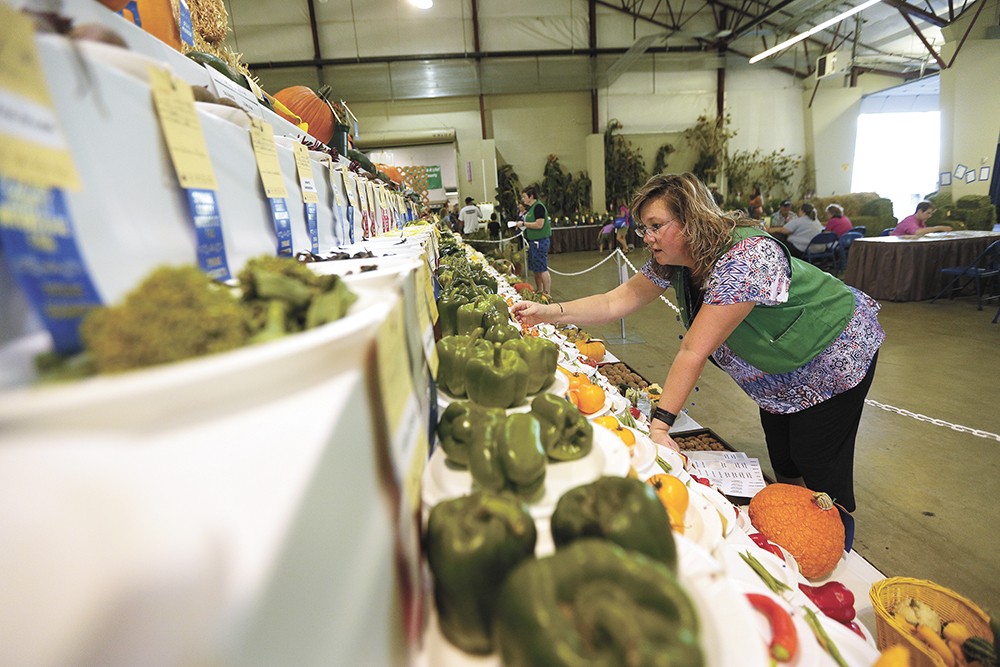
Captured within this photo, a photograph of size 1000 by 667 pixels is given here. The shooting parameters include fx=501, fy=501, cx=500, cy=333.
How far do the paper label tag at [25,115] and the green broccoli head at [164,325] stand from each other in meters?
0.13

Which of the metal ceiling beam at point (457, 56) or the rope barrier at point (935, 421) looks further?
the metal ceiling beam at point (457, 56)

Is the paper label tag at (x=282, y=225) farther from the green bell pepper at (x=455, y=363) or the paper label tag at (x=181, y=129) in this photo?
the green bell pepper at (x=455, y=363)

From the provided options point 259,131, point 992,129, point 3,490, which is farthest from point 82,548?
point 992,129

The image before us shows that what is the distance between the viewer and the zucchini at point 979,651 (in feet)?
4.22

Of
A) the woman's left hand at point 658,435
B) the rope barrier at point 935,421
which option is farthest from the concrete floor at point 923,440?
the woman's left hand at point 658,435

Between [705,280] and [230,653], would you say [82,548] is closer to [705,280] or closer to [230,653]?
[230,653]

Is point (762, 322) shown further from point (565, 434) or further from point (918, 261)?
point (918, 261)

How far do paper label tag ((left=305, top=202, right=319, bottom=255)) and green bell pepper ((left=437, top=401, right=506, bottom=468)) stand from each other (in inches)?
30.8

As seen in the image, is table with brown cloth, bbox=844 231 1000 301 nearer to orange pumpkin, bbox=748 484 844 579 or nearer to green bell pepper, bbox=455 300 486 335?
orange pumpkin, bbox=748 484 844 579

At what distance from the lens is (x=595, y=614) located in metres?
0.41

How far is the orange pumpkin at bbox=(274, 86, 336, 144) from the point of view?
2676mm

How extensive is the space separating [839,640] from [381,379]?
1009 mm

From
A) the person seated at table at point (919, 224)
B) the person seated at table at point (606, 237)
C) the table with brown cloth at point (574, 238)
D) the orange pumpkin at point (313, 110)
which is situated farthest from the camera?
the table with brown cloth at point (574, 238)

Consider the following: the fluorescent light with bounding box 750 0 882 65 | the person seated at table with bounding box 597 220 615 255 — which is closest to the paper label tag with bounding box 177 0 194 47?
the fluorescent light with bounding box 750 0 882 65
